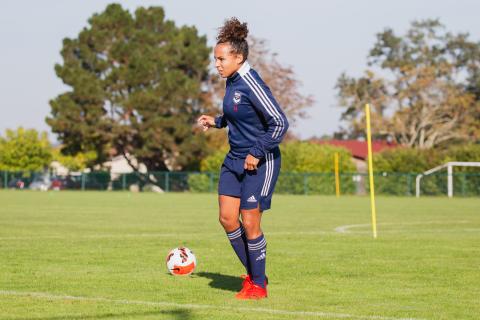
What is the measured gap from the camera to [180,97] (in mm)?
80625

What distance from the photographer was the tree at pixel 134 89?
80.1 m

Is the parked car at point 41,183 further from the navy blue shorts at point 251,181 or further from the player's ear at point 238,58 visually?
the player's ear at point 238,58

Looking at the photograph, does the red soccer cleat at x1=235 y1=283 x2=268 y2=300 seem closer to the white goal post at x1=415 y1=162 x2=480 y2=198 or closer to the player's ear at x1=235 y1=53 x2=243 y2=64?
the player's ear at x1=235 y1=53 x2=243 y2=64

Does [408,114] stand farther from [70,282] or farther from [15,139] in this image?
[70,282]

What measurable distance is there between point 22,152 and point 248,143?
3543 inches

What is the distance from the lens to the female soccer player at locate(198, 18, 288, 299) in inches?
345

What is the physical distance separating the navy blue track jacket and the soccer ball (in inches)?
85.0

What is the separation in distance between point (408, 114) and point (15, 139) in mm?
39958

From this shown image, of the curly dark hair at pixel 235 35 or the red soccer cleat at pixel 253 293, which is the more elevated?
the curly dark hair at pixel 235 35

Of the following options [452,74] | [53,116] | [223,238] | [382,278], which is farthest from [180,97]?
[382,278]

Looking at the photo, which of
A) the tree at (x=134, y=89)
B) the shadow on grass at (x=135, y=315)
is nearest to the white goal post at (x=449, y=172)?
the tree at (x=134, y=89)

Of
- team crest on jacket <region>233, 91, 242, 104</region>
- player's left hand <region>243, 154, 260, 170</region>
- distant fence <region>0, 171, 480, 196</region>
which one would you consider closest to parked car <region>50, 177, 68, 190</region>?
distant fence <region>0, 171, 480, 196</region>

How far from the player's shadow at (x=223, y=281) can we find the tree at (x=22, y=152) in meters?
87.5

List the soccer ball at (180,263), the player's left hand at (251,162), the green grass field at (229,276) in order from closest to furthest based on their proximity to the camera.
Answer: the green grass field at (229,276) < the player's left hand at (251,162) < the soccer ball at (180,263)
